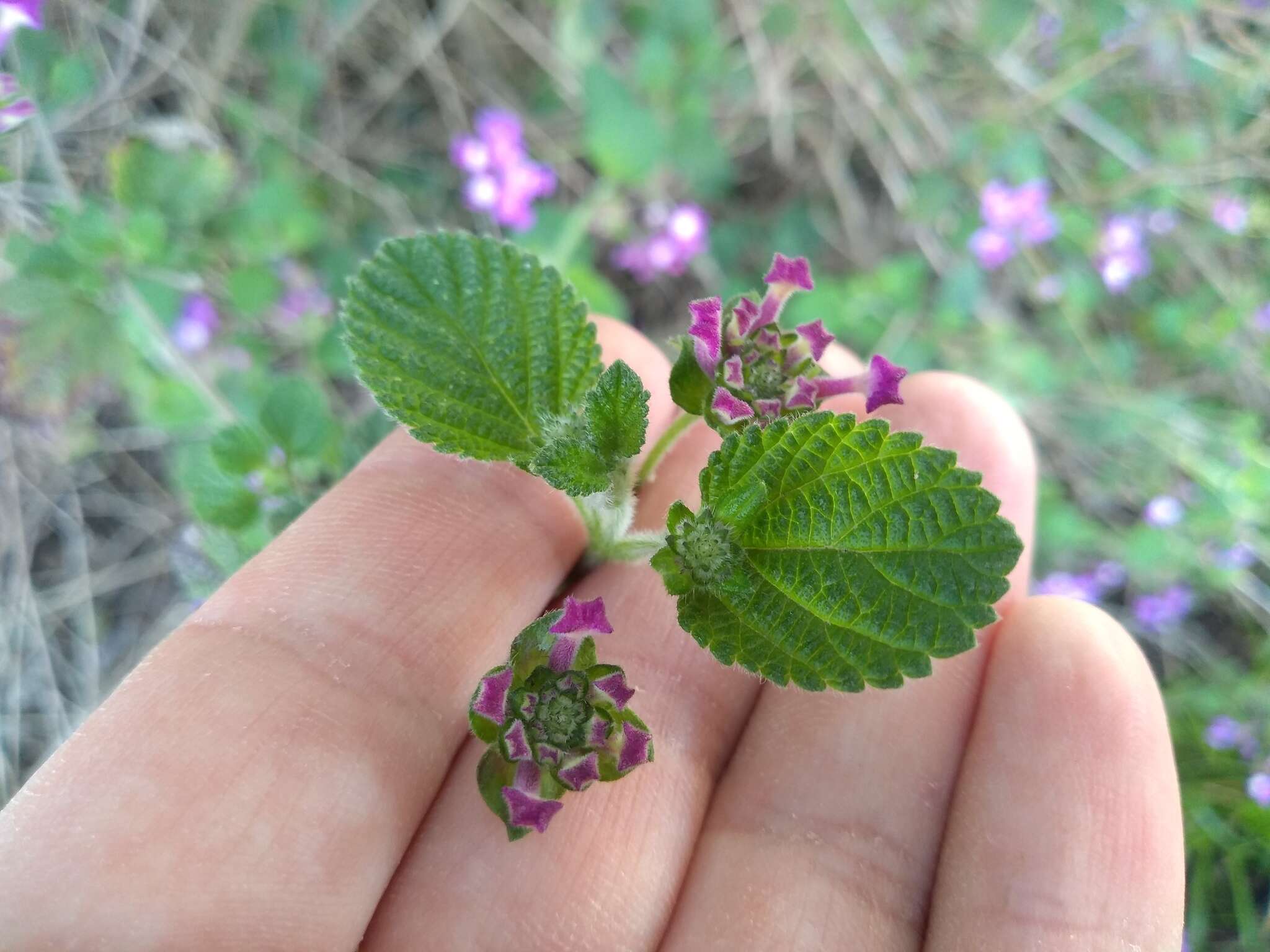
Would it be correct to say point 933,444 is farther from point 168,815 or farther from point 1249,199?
point 1249,199

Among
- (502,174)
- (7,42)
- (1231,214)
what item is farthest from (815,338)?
(1231,214)

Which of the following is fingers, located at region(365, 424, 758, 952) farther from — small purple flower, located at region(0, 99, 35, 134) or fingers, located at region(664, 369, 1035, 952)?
small purple flower, located at region(0, 99, 35, 134)

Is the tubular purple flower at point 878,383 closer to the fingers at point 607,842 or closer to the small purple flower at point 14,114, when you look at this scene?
the fingers at point 607,842

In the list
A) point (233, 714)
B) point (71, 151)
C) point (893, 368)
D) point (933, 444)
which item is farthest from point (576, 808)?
point (71, 151)

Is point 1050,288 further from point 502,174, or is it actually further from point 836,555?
point 836,555

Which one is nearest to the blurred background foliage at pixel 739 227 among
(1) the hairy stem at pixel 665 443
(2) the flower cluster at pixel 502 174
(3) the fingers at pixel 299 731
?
(2) the flower cluster at pixel 502 174

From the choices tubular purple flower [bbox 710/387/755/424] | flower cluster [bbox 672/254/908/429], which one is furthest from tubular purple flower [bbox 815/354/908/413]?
tubular purple flower [bbox 710/387/755/424]
